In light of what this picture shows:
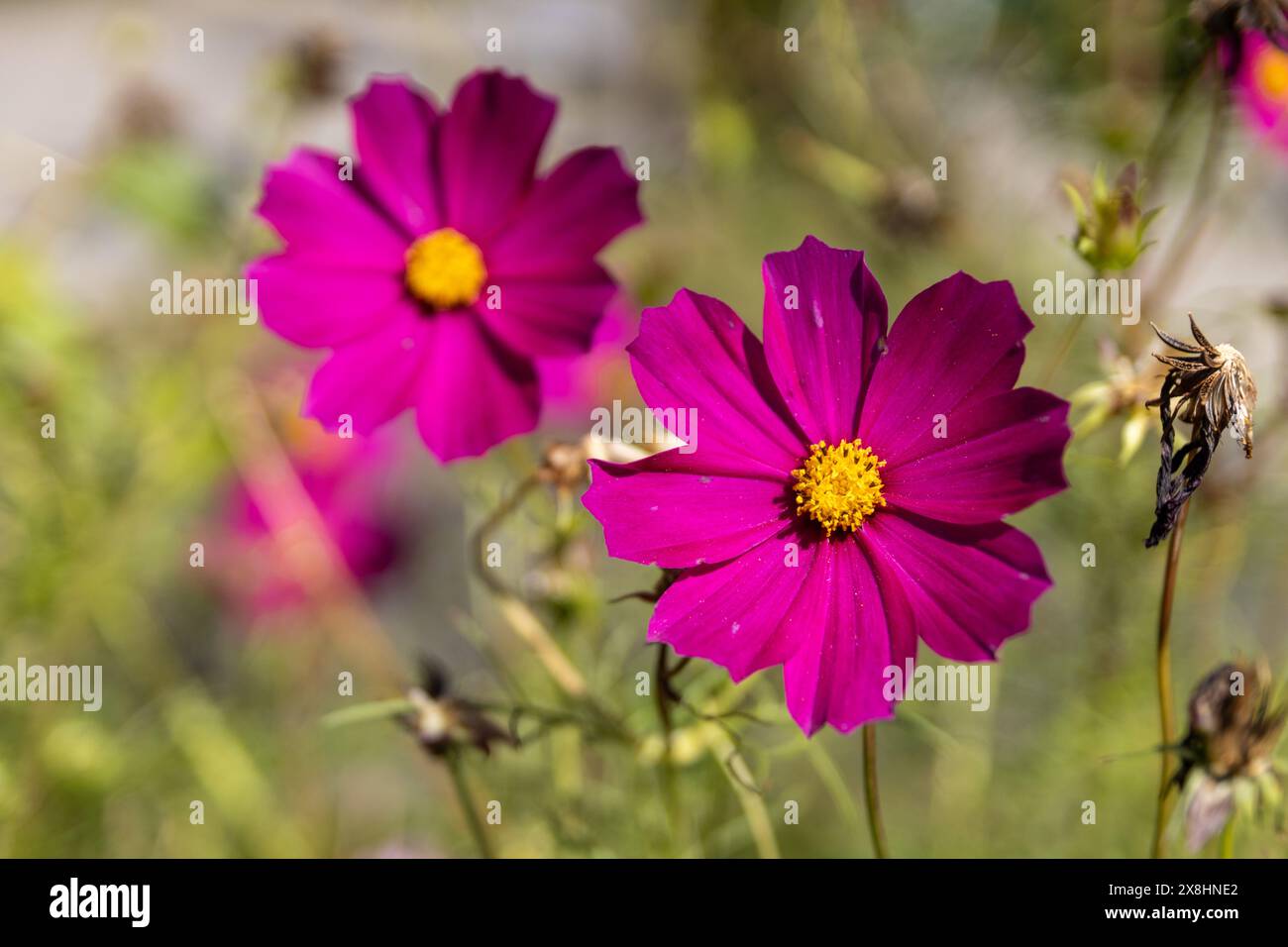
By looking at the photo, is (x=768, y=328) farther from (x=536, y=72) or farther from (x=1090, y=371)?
(x=536, y=72)

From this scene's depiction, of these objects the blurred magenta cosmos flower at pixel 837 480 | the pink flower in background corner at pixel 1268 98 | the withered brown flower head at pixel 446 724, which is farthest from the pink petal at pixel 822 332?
the pink flower in background corner at pixel 1268 98

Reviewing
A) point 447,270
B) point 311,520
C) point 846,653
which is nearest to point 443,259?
point 447,270

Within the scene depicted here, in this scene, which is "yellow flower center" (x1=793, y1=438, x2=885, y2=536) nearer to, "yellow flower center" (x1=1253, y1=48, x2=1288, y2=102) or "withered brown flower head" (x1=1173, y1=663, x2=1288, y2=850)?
"withered brown flower head" (x1=1173, y1=663, x2=1288, y2=850)

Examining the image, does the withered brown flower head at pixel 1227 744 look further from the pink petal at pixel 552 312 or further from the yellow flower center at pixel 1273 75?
the yellow flower center at pixel 1273 75

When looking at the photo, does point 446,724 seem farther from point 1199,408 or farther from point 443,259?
point 1199,408
